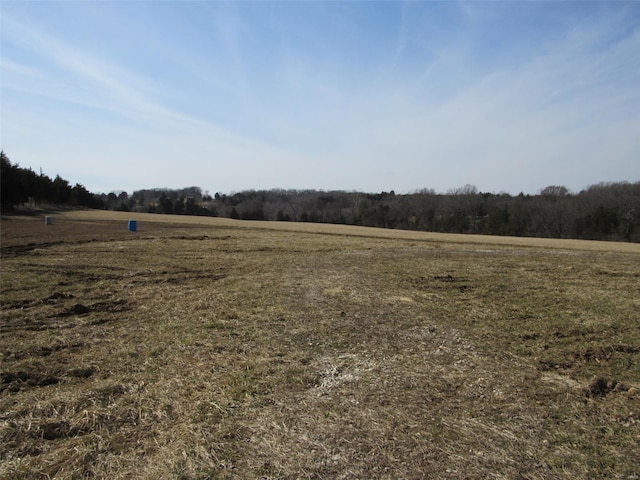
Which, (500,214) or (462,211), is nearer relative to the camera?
(500,214)

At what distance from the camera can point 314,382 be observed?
502 centimetres

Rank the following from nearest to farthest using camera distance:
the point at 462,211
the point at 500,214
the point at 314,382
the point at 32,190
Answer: the point at 314,382 < the point at 32,190 < the point at 500,214 < the point at 462,211

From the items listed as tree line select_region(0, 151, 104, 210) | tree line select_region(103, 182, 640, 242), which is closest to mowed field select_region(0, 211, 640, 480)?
tree line select_region(0, 151, 104, 210)

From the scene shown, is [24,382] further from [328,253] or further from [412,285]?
[328,253]

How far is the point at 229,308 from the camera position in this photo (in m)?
8.66

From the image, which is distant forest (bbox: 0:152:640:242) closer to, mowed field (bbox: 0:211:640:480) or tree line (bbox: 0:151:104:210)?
tree line (bbox: 0:151:104:210)

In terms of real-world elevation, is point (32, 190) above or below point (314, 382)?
above

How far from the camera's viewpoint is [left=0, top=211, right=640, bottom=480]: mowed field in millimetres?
3461

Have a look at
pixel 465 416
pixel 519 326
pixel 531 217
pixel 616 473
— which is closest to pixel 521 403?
pixel 465 416

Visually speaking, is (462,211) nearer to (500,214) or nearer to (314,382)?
(500,214)

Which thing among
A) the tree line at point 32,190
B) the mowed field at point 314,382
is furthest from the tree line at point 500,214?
the mowed field at point 314,382

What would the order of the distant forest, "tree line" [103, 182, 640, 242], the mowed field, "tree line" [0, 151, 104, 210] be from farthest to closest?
"tree line" [103, 182, 640, 242] < the distant forest < "tree line" [0, 151, 104, 210] < the mowed field

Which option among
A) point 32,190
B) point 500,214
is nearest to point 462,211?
point 500,214

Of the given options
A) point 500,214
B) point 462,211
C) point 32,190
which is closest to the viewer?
point 32,190
